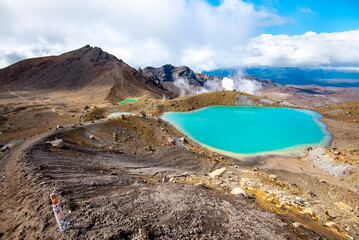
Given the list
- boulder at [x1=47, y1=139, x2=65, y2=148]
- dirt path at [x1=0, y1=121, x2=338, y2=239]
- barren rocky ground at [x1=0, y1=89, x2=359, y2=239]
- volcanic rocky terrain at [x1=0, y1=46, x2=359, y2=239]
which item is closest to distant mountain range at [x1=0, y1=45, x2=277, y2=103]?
volcanic rocky terrain at [x1=0, y1=46, x2=359, y2=239]

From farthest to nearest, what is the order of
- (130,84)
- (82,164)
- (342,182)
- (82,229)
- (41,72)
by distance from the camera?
1. (41,72)
2. (130,84)
3. (342,182)
4. (82,164)
5. (82,229)

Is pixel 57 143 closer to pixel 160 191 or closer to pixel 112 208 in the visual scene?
pixel 112 208

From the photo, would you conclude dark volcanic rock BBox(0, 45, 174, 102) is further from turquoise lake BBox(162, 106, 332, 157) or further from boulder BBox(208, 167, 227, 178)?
boulder BBox(208, 167, 227, 178)

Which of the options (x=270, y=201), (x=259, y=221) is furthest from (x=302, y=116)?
(x=259, y=221)

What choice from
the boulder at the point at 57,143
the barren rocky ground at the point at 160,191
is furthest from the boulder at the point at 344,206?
the boulder at the point at 57,143

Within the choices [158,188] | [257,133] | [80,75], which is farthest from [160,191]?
[80,75]

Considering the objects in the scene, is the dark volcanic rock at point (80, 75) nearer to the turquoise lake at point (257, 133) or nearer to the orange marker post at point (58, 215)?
the turquoise lake at point (257, 133)

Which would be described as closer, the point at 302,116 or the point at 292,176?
the point at 292,176

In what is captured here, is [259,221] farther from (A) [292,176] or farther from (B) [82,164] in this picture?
(A) [292,176]
